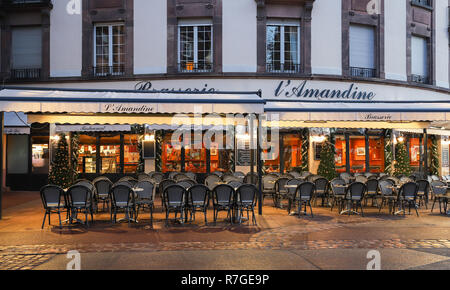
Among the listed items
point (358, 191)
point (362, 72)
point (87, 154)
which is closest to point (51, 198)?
point (358, 191)

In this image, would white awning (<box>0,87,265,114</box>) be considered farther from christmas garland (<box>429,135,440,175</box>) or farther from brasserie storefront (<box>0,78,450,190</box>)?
christmas garland (<box>429,135,440,175</box>)

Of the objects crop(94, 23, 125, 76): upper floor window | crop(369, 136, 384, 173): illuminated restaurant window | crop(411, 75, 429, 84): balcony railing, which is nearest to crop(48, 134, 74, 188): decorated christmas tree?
crop(94, 23, 125, 76): upper floor window

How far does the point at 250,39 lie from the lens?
16.8 meters

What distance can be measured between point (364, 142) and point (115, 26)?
13028 mm

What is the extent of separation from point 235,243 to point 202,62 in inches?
454

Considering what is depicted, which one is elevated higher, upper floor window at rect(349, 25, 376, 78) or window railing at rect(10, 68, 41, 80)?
upper floor window at rect(349, 25, 376, 78)

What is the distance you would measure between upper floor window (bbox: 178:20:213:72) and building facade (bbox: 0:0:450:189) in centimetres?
5

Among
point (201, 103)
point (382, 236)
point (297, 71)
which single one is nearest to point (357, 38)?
point (297, 71)

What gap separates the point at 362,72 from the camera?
1791 centimetres

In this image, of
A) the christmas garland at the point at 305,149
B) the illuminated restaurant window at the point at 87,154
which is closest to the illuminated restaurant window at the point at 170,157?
the illuminated restaurant window at the point at 87,154

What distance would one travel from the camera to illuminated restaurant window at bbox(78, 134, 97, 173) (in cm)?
1778

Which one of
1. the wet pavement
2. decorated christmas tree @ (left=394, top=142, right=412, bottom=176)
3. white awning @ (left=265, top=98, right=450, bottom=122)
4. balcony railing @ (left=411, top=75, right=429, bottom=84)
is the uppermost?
balcony railing @ (left=411, top=75, right=429, bottom=84)

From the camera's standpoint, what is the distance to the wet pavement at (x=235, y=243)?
5.80 meters

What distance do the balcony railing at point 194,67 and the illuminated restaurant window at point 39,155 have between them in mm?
7167
